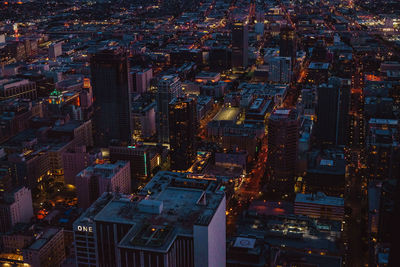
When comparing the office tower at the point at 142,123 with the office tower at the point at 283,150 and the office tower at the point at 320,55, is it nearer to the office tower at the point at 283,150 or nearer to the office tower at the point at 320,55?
the office tower at the point at 283,150

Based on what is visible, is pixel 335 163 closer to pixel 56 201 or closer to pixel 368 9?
pixel 56 201

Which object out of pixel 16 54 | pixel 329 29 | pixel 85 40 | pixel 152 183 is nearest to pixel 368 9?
pixel 329 29

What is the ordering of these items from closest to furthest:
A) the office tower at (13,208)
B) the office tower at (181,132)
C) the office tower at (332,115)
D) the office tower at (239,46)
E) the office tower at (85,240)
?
the office tower at (85,240) → the office tower at (13,208) → the office tower at (181,132) → the office tower at (332,115) → the office tower at (239,46)

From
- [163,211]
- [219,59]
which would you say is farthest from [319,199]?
[219,59]

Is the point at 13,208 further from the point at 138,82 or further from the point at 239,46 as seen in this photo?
the point at 239,46

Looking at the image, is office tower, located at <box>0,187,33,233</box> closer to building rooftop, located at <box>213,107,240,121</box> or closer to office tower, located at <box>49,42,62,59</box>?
building rooftop, located at <box>213,107,240,121</box>

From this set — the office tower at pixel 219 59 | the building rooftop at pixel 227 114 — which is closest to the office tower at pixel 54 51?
the office tower at pixel 219 59
